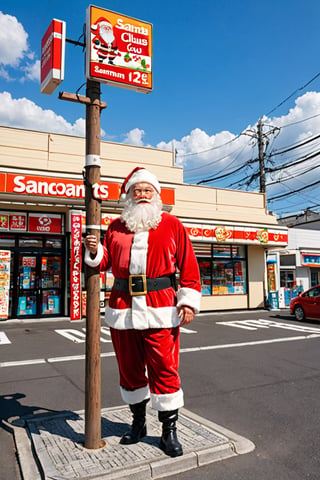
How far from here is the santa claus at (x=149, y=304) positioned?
3.06 m

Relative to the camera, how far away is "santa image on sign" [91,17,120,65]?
3416mm

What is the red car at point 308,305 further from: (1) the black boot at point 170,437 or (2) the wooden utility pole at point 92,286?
(2) the wooden utility pole at point 92,286

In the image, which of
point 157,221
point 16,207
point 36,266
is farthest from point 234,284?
point 157,221

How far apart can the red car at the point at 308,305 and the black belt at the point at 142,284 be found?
11.1 meters

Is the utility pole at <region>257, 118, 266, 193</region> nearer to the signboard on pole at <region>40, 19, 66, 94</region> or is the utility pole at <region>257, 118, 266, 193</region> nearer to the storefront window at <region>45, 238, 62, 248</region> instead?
the storefront window at <region>45, 238, 62, 248</region>

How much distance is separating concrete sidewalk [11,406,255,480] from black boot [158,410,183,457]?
0.05 meters

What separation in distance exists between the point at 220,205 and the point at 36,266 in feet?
26.5

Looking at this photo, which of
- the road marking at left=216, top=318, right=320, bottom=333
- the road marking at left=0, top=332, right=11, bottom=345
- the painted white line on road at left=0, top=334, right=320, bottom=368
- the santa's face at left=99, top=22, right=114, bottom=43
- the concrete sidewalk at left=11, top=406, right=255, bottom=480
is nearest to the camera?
the concrete sidewalk at left=11, top=406, right=255, bottom=480

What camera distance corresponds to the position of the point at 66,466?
9.13 ft

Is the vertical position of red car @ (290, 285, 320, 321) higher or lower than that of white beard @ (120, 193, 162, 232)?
lower

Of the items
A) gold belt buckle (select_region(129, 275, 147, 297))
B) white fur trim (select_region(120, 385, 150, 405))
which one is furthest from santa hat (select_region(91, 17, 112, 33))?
white fur trim (select_region(120, 385, 150, 405))

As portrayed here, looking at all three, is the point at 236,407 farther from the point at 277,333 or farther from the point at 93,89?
the point at 277,333

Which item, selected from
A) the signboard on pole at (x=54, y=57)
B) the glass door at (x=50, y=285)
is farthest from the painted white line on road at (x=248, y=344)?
the glass door at (x=50, y=285)

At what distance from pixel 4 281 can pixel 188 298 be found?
9.92 m
